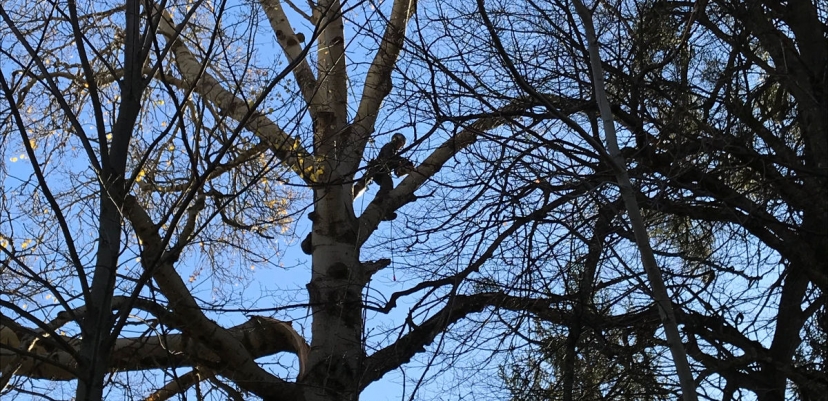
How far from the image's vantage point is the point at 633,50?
4469 mm

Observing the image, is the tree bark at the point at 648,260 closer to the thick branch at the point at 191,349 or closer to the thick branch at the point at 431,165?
the thick branch at the point at 431,165

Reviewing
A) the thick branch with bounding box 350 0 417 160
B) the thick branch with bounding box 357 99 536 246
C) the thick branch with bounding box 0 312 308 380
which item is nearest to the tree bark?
the thick branch with bounding box 357 99 536 246

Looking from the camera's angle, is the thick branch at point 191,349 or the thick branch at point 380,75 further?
the thick branch at point 191,349

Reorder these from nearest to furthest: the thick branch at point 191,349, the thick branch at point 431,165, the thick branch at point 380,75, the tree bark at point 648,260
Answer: the tree bark at point 648,260
the thick branch at point 431,165
the thick branch at point 380,75
the thick branch at point 191,349

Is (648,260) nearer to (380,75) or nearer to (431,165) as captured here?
(431,165)

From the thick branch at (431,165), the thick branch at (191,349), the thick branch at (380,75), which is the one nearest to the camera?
the thick branch at (431,165)

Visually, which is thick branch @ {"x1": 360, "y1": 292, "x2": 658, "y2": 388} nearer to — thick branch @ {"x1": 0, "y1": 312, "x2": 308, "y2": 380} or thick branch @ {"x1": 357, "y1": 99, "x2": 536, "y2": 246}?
thick branch @ {"x1": 357, "y1": 99, "x2": 536, "y2": 246}

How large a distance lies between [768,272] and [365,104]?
9.65 ft

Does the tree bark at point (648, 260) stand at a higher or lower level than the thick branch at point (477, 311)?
lower

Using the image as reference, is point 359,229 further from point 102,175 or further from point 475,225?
point 102,175

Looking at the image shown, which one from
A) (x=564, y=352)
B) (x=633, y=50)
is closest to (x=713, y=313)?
(x=564, y=352)

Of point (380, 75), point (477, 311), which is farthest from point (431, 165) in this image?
point (477, 311)

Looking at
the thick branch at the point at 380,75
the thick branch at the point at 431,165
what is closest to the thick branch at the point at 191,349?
the thick branch at the point at 431,165

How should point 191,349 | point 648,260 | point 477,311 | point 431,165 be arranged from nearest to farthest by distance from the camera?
point 648,260
point 477,311
point 431,165
point 191,349
